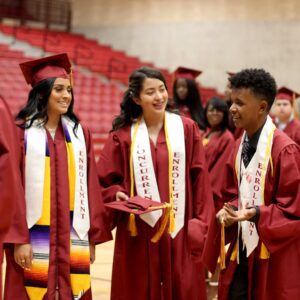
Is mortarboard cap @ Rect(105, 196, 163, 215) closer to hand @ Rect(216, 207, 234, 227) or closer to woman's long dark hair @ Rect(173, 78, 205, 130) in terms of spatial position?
hand @ Rect(216, 207, 234, 227)

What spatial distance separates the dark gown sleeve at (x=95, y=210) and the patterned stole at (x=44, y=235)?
7 cm

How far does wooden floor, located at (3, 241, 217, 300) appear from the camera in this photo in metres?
4.78

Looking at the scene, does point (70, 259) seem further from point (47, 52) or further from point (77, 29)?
point (77, 29)

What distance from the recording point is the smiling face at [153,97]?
3268 millimetres

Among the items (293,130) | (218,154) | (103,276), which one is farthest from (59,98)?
(293,130)

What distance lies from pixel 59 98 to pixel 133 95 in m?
0.45

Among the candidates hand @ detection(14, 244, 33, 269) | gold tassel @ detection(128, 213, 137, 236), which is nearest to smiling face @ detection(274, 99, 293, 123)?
gold tassel @ detection(128, 213, 137, 236)

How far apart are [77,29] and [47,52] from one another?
4769 mm

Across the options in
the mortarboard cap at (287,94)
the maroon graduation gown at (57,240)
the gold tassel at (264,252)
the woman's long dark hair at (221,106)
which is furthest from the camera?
the mortarboard cap at (287,94)

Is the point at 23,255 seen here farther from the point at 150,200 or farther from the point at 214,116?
the point at 214,116

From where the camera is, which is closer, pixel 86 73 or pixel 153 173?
pixel 153 173

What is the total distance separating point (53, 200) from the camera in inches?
118

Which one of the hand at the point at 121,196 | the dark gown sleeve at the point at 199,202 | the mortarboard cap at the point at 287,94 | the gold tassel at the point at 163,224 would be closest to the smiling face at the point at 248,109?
the dark gown sleeve at the point at 199,202

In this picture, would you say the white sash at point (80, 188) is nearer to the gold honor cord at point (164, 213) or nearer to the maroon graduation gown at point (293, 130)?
the gold honor cord at point (164, 213)
